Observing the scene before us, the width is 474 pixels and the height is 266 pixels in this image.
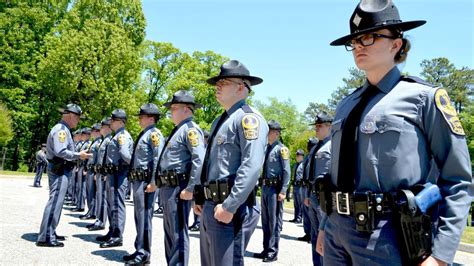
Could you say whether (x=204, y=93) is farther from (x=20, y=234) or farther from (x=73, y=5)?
(x=20, y=234)

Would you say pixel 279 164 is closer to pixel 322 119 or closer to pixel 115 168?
pixel 322 119

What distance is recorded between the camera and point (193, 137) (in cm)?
571

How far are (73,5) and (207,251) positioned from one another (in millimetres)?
37889

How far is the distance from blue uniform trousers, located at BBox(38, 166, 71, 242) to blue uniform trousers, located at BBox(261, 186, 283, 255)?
12.8 feet

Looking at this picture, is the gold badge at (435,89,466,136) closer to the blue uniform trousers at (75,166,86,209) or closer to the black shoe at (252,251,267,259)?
the black shoe at (252,251,267,259)

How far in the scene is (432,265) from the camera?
2.07m

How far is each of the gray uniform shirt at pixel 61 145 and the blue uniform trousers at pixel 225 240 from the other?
5.07 m

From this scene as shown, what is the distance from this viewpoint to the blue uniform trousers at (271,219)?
768 cm

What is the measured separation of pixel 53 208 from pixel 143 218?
7.36ft

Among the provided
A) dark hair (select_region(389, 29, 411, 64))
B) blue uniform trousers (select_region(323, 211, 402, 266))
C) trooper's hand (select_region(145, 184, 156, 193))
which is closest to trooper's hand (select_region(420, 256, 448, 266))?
blue uniform trousers (select_region(323, 211, 402, 266))

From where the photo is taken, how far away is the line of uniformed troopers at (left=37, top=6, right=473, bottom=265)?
2.22 meters

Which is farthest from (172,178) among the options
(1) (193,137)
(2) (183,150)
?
(1) (193,137)

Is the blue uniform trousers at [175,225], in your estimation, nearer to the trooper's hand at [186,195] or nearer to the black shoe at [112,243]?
the trooper's hand at [186,195]

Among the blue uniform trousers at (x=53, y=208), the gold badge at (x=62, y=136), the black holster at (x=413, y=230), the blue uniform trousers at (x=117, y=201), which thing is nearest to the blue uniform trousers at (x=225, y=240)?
the black holster at (x=413, y=230)
